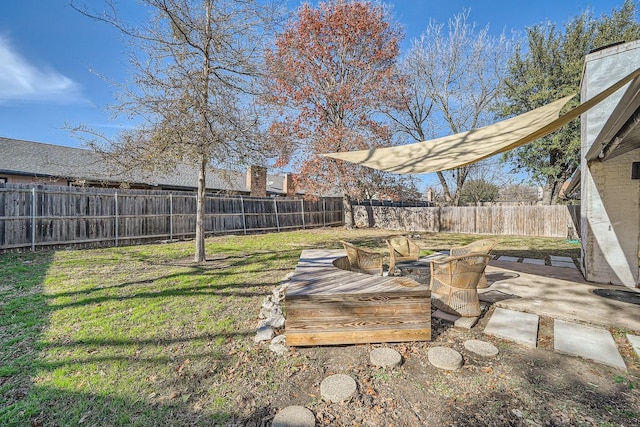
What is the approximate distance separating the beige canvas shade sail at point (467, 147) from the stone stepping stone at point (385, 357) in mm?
2748

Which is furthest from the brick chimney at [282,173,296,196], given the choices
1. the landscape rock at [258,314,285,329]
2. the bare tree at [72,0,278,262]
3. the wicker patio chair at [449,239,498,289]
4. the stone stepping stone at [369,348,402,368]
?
the stone stepping stone at [369,348,402,368]

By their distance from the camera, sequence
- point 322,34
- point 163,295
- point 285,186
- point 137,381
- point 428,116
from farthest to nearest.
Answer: point 285,186, point 428,116, point 322,34, point 163,295, point 137,381

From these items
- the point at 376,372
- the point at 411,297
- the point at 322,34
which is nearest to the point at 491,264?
the point at 411,297

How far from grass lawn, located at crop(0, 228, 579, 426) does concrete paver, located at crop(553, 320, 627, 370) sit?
2.46m

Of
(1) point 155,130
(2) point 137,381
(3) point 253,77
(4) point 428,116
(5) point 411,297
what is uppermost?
(4) point 428,116

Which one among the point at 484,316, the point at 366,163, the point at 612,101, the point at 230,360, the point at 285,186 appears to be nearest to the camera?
the point at 230,360

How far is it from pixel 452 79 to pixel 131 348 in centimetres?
1778

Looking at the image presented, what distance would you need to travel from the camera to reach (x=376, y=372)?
2.16 metres

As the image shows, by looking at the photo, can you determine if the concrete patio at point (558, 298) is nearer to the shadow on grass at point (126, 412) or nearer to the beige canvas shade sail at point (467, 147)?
the beige canvas shade sail at point (467, 147)

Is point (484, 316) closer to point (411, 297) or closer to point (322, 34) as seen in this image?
point (411, 297)

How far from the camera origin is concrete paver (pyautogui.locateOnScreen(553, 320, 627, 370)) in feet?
7.43

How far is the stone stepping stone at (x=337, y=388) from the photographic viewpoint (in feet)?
6.16

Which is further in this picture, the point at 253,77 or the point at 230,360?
the point at 253,77

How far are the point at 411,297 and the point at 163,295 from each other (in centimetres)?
334
